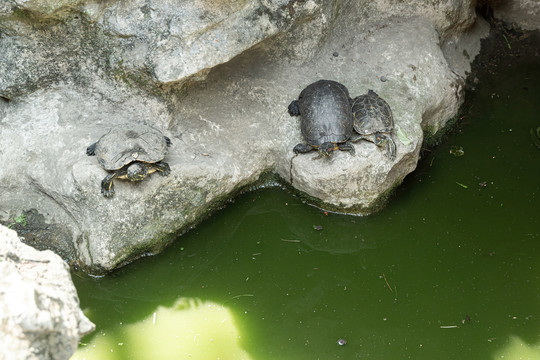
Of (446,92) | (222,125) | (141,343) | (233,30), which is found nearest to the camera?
(141,343)

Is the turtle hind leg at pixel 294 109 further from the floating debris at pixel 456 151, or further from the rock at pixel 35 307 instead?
the rock at pixel 35 307

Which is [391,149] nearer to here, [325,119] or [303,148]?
[325,119]

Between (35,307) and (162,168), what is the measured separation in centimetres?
211

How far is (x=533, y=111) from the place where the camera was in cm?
538

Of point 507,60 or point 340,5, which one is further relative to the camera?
point 507,60

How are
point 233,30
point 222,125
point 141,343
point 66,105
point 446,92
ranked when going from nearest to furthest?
1. point 141,343
2. point 233,30
3. point 66,105
4. point 222,125
5. point 446,92

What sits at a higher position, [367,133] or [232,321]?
[367,133]

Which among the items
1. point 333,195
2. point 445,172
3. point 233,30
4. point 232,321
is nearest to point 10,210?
point 232,321

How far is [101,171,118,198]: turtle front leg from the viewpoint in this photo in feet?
13.6

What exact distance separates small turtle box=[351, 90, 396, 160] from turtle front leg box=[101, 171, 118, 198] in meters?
2.04

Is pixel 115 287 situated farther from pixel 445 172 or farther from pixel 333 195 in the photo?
pixel 445 172

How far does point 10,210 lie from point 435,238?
350 centimetres

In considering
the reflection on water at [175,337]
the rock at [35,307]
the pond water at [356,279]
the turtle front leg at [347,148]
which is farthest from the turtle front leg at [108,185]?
the turtle front leg at [347,148]

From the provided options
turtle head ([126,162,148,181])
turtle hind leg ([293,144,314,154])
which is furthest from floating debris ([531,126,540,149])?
turtle head ([126,162,148,181])
